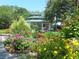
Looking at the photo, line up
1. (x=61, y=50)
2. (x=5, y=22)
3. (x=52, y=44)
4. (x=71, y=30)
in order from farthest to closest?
(x=5, y=22), (x=71, y=30), (x=52, y=44), (x=61, y=50)

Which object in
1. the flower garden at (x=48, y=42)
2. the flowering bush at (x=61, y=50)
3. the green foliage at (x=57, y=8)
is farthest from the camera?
the green foliage at (x=57, y=8)

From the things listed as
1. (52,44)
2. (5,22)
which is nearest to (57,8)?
(5,22)

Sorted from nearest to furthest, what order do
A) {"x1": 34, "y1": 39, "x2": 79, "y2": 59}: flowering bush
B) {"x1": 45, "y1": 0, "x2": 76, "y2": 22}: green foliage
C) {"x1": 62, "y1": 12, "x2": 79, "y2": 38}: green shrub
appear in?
{"x1": 34, "y1": 39, "x2": 79, "y2": 59}: flowering bush
{"x1": 62, "y1": 12, "x2": 79, "y2": 38}: green shrub
{"x1": 45, "y1": 0, "x2": 76, "y2": 22}: green foliage

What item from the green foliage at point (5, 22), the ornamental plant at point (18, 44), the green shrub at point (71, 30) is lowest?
the green foliage at point (5, 22)

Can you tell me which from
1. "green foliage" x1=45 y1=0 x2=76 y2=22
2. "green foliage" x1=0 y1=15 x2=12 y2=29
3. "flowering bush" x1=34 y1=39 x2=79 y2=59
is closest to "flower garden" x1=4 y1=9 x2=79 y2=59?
"flowering bush" x1=34 y1=39 x2=79 y2=59

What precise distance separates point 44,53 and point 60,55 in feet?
1.40


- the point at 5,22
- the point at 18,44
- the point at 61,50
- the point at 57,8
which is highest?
the point at 61,50

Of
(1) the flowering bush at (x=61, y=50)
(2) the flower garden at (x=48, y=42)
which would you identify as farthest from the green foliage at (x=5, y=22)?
(1) the flowering bush at (x=61, y=50)

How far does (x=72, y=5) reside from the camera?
30.0 m

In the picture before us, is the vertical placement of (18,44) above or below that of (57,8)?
below

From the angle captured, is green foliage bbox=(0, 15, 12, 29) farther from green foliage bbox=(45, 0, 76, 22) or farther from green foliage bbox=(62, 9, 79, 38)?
green foliage bbox=(62, 9, 79, 38)

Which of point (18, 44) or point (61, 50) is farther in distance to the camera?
point (18, 44)

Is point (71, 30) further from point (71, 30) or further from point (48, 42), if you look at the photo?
point (48, 42)

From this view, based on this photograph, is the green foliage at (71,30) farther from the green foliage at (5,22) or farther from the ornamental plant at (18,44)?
the green foliage at (5,22)
